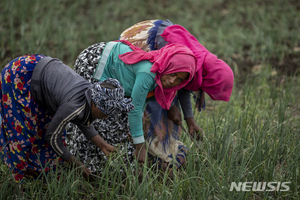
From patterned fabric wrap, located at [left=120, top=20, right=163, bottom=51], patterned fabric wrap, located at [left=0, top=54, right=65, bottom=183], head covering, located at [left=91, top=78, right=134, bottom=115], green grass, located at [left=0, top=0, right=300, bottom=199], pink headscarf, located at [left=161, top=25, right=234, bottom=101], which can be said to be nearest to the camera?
head covering, located at [left=91, top=78, right=134, bottom=115]

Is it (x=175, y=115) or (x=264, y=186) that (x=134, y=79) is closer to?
(x=175, y=115)

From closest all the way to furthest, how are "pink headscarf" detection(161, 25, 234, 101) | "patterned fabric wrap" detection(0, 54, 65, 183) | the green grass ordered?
"patterned fabric wrap" detection(0, 54, 65, 183)
the green grass
"pink headscarf" detection(161, 25, 234, 101)

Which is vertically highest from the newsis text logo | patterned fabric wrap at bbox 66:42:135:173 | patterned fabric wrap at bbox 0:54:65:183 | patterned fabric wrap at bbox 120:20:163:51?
patterned fabric wrap at bbox 120:20:163:51

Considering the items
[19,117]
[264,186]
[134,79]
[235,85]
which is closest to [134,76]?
[134,79]

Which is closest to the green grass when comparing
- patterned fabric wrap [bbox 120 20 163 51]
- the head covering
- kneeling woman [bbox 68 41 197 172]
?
kneeling woman [bbox 68 41 197 172]

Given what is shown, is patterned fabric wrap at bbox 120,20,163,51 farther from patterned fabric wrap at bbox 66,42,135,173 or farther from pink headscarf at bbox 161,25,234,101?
patterned fabric wrap at bbox 66,42,135,173

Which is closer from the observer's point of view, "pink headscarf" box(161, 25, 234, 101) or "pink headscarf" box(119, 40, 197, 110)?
"pink headscarf" box(119, 40, 197, 110)

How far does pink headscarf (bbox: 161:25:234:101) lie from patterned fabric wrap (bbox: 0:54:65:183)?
100 centimetres

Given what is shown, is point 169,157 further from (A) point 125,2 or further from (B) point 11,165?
(A) point 125,2

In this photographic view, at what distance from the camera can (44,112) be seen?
1.89 m

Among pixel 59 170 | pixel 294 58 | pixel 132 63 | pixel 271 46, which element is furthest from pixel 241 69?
pixel 59 170

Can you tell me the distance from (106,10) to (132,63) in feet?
15.0

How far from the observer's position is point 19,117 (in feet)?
5.79

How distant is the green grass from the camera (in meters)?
1.85
